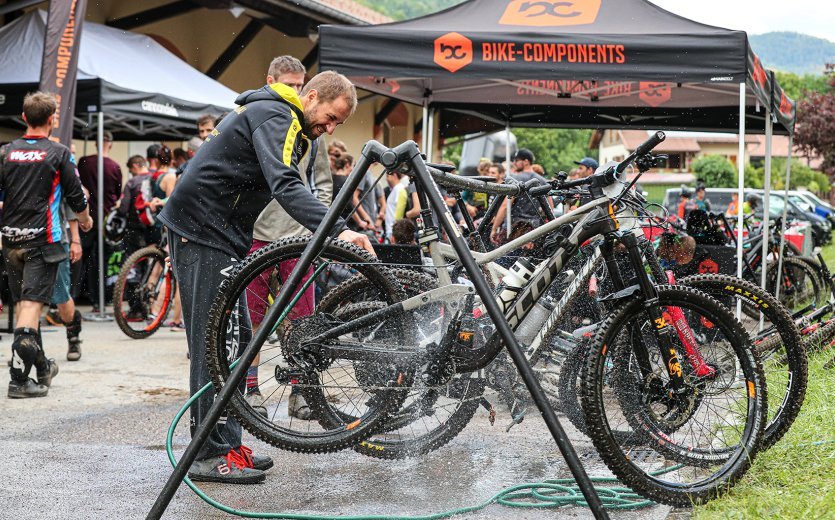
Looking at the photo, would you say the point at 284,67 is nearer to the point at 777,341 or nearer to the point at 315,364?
the point at 315,364

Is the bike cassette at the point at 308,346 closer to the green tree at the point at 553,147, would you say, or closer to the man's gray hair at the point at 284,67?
the man's gray hair at the point at 284,67

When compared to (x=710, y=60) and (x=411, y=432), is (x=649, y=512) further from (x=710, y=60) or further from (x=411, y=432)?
(x=710, y=60)

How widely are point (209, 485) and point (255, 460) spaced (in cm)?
29

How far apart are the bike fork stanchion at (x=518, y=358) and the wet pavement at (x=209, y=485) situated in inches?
22.5

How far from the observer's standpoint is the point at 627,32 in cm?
790

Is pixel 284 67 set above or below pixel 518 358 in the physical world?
above

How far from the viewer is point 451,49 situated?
7977 mm

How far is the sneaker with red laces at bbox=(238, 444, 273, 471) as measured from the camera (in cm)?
450

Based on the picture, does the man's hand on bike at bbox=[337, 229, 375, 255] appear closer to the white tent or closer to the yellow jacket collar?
the yellow jacket collar

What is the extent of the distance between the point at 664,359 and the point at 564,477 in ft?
2.75

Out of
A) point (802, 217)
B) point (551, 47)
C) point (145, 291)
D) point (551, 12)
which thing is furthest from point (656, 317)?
point (802, 217)

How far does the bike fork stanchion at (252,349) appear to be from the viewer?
11.4 feet

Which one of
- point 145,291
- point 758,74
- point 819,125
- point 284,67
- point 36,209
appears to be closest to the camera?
point 284,67

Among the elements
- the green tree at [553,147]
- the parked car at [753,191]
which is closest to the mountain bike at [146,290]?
the parked car at [753,191]
